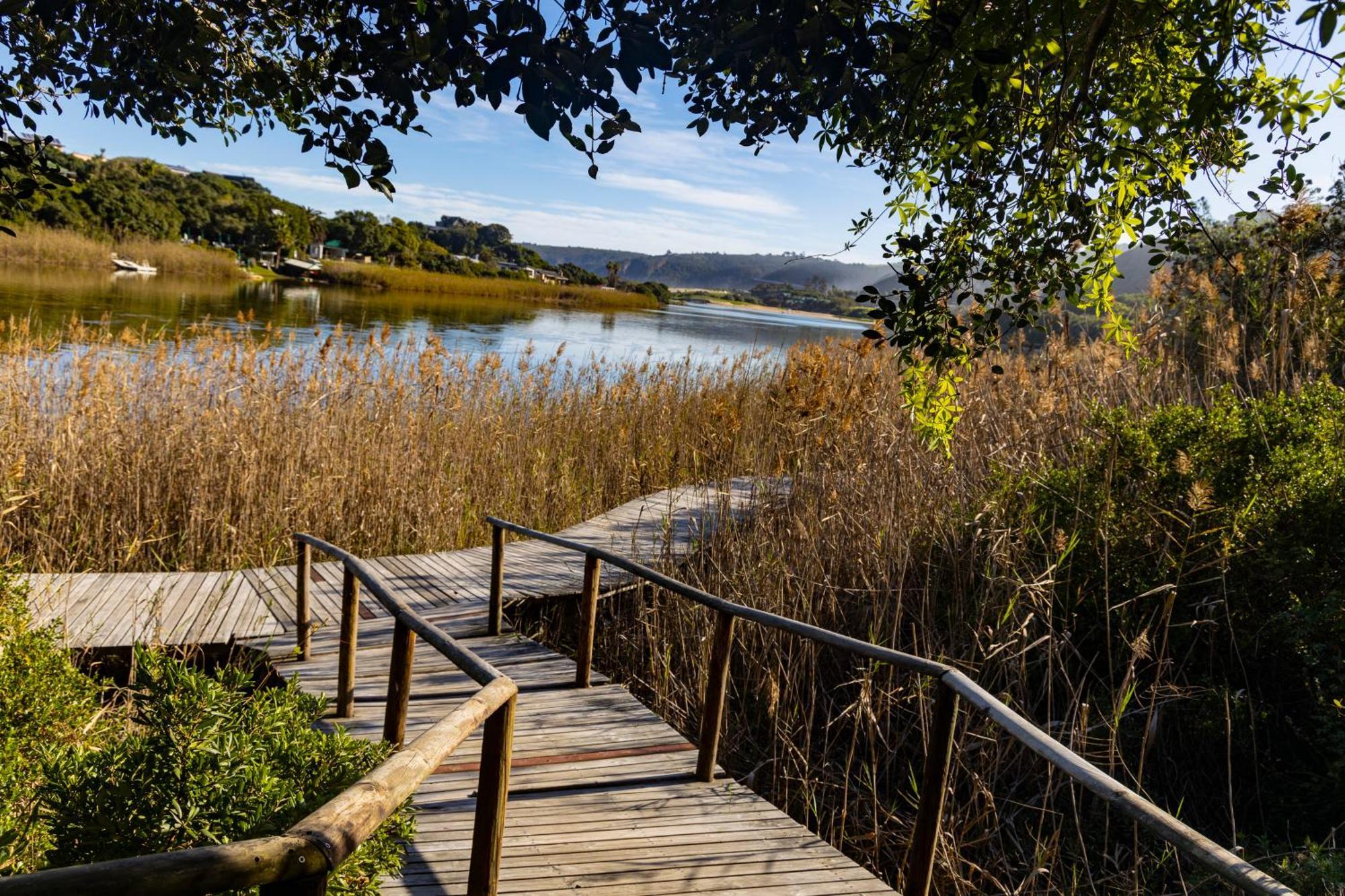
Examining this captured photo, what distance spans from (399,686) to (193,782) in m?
1.08

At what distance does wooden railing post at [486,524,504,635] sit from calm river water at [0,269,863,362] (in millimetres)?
7107

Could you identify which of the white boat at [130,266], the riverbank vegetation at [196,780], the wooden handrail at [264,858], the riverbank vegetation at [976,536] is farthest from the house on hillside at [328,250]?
the wooden handrail at [264,858]

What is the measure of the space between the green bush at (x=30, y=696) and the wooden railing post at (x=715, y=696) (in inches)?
77.3

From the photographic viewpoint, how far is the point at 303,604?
14.2 feet

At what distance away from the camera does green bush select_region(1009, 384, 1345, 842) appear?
3.31m

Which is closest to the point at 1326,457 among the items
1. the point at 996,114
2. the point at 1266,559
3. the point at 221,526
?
the point at 1266,559

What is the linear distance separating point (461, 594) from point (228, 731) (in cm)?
350

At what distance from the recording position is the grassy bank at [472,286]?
48.7 m

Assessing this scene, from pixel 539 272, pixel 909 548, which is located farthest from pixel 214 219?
pixel 909 548

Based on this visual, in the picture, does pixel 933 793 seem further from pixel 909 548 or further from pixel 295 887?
pixel 909 548

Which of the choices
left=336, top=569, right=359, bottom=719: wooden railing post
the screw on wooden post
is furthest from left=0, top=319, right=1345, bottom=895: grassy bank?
the screw on wooden post

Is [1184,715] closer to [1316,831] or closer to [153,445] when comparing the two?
[1316,831]

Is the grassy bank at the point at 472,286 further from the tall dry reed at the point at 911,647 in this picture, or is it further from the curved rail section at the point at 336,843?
the curved rail section at the point at 336,843

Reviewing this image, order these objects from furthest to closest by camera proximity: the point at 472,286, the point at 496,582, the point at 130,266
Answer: the point at 472,286 → the point at 130,266 → the point at 496,582
